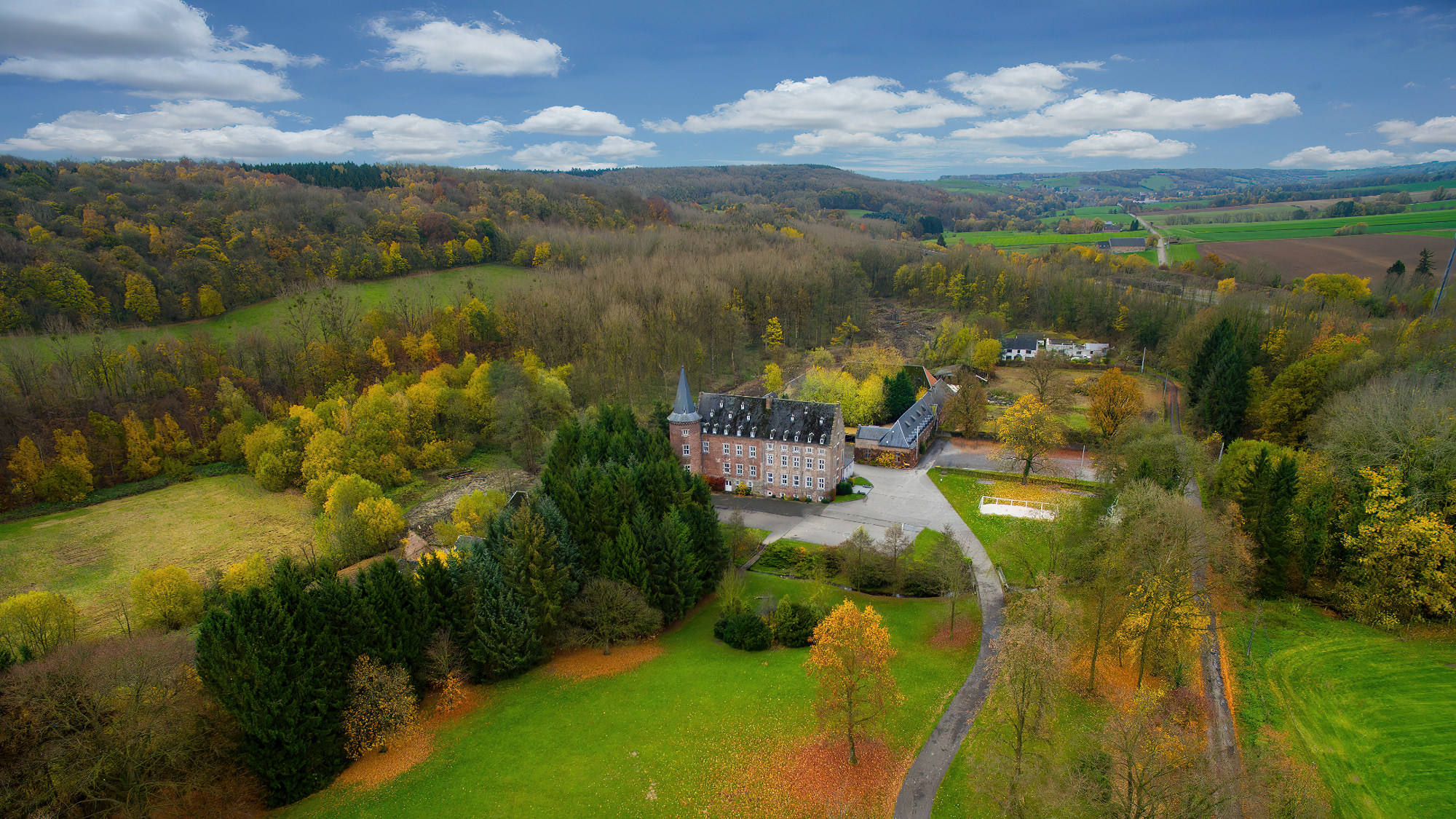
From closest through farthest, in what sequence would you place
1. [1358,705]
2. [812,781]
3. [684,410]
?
1. [812,781]
2. [1358,705]
3. [684,410]

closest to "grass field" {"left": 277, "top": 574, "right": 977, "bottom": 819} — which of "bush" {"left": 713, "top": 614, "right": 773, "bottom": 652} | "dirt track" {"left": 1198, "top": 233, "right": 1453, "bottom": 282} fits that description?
"bush" {"left": 713, "top": 614, "right": 773, "bottom": 652}

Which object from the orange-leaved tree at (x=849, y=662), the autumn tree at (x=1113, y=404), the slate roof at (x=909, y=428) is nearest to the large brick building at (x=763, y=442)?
the slate roof at (x=909, y=428)

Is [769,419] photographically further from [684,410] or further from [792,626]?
[792,626]

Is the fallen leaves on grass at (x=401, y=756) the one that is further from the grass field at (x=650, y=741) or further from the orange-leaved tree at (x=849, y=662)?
the orange-leaved tree at (x=849, y=662)

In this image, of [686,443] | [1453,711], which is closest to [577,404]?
[686,443]

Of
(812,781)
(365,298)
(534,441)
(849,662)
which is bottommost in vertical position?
(812,781)

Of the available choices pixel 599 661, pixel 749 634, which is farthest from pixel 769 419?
pixel 599 661

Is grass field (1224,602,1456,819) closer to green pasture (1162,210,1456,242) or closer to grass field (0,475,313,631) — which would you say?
grass field (0,475,313,631)
